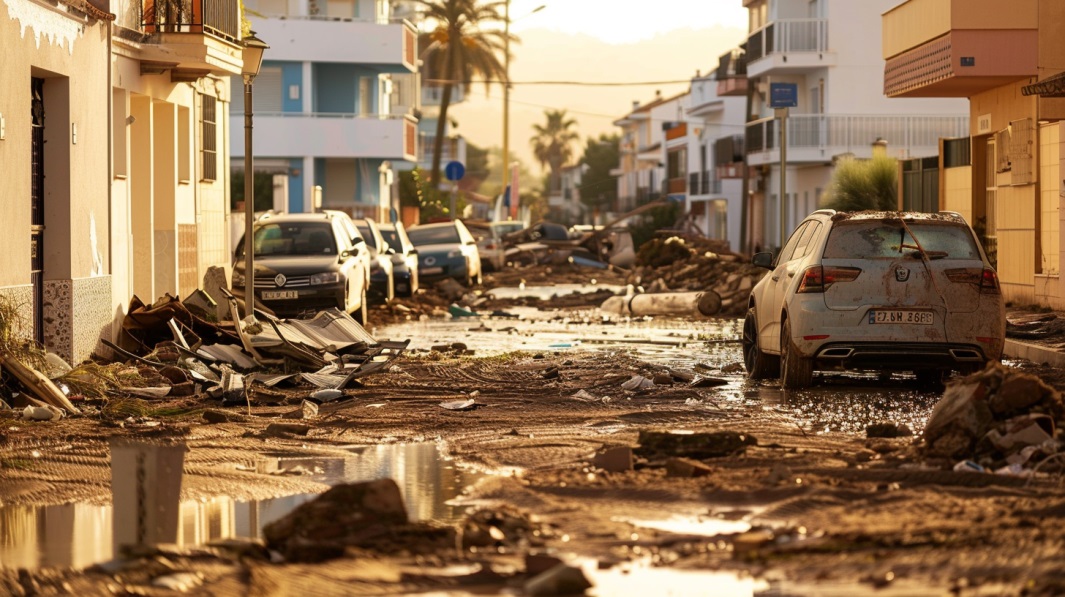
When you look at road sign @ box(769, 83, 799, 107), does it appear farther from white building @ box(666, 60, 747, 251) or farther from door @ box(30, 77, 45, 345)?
white building @ box(666, 60, 747, 251)

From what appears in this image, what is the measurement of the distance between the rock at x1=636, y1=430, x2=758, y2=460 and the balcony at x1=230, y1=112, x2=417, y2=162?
1739 inches

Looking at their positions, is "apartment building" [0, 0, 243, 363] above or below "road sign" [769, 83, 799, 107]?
below

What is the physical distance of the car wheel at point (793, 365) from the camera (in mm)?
14469

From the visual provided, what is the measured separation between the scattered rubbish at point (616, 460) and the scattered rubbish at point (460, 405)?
13.1ft

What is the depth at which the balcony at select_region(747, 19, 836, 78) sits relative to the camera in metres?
58.3

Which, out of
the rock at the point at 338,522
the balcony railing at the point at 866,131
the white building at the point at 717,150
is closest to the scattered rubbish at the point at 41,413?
the rock at the point at 338,522

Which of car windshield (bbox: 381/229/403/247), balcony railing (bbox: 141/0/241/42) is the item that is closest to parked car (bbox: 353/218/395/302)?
car windshield (bbox: 381/229/403/247)

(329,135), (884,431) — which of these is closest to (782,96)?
(884,431)

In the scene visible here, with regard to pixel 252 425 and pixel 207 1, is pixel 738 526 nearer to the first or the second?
pixel 252 425

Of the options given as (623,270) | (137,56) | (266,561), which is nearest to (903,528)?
(266,561)

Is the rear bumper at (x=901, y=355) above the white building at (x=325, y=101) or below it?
below

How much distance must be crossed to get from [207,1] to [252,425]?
10.7 metres

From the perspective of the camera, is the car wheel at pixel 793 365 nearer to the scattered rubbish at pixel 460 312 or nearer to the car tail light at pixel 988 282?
the car tail light at pixel 988 282

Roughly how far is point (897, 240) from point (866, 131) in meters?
42.5
